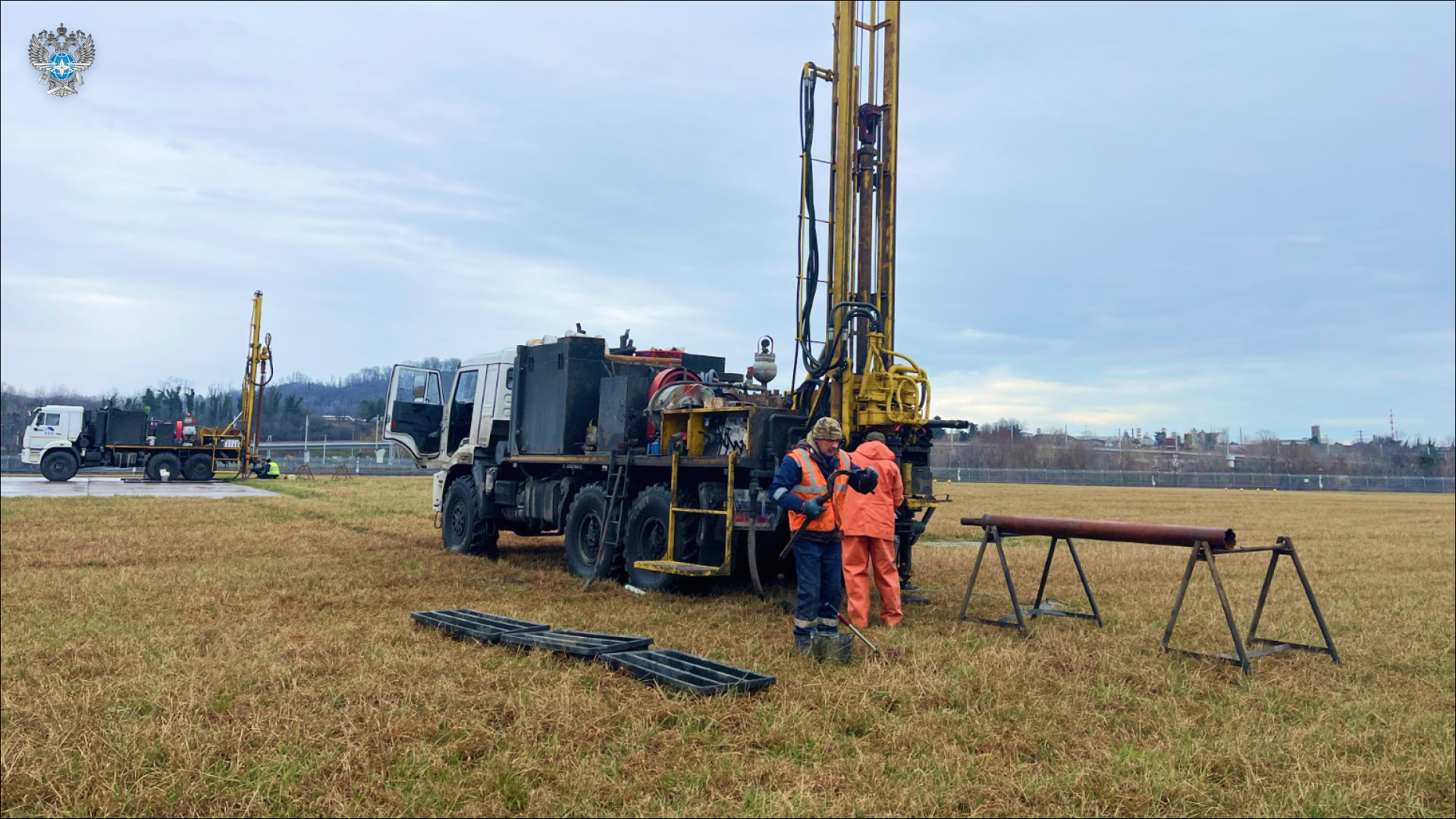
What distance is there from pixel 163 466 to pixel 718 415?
31.5m

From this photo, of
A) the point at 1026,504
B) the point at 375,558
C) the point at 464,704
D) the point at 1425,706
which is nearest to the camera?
the point at 464,704

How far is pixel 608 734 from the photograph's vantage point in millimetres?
5090

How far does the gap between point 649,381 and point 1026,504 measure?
23.2 meters

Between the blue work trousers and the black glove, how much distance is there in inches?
17.0

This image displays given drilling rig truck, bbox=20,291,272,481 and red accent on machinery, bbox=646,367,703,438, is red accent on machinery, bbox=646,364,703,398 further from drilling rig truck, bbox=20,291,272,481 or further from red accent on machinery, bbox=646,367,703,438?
drilling rig truck, bbox=20,291,272,481

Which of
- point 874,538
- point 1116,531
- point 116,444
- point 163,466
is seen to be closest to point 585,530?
point 874,538

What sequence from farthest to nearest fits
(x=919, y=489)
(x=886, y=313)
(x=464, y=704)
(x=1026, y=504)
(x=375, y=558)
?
(x=1026, y=504)
(x=375, y=558)
(x=886, y=313)
(x=919, y=489)
(x=464, y=704)

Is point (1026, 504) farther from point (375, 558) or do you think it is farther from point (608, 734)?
point (608, 734)

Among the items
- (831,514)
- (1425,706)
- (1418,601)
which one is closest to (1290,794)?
(1425,706)

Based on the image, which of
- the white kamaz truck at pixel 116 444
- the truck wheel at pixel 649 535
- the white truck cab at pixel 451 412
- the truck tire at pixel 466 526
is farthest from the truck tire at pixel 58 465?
the truck wheel at pixel 649 535

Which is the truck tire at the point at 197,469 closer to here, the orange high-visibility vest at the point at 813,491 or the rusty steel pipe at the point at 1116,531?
the rusty steel pipe at the point at 1116,531

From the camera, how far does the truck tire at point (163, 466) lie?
3416 cm

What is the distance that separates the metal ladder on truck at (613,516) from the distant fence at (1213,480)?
147 feet

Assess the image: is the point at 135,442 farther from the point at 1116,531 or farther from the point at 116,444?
the point at 1116,531
